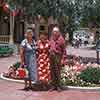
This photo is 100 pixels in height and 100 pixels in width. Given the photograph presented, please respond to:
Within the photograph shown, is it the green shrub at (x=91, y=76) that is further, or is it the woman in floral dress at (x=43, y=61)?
the green shrub at (x=91, y=76)

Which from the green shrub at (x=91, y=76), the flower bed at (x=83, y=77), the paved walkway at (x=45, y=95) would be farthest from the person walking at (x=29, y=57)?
the green shrub at (x=91, y=76)

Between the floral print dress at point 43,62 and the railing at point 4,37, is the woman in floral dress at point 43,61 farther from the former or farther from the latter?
the railing at point 4,37

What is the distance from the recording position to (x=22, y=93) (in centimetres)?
1321

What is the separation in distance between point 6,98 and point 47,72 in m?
2.09

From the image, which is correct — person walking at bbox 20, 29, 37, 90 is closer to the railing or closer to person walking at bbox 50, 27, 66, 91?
person walking at bbox 50, 27, 66, 91

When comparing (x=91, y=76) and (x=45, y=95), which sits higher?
(x=91, y=76)

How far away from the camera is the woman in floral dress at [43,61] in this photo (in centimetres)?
1398

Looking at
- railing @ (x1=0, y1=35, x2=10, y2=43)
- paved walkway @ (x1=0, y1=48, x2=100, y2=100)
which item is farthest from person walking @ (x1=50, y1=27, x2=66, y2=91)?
railing @ (x1=0, y1=35, x2=10, y2=43)

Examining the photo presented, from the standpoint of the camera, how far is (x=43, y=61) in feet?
46.2

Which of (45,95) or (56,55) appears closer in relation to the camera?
(45,95)

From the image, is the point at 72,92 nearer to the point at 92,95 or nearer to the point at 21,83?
the point at 92,95

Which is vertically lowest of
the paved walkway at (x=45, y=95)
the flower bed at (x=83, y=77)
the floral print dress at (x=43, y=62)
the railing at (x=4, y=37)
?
the paved walkway at (x=45, y=95)

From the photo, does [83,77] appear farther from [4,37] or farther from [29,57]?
[4,37]

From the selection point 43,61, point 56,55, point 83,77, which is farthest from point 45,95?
point 83,77
